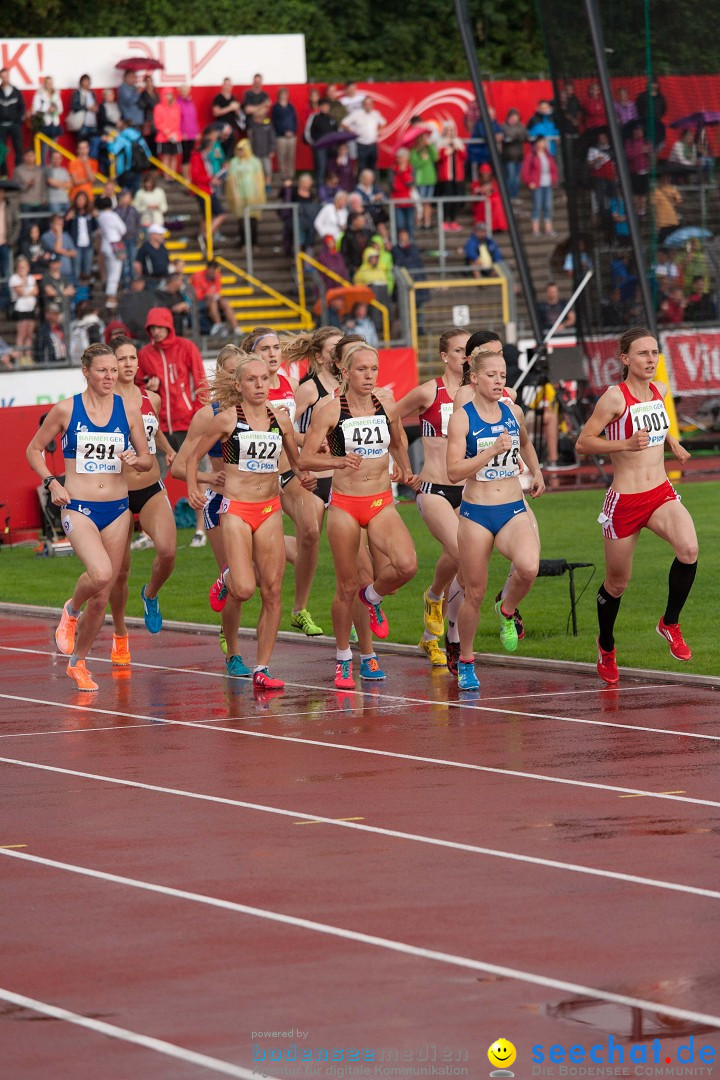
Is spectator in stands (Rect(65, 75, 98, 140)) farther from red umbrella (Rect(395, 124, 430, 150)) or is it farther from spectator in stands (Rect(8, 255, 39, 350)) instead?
red umbrella (Rect(395, 124, 430, 150))

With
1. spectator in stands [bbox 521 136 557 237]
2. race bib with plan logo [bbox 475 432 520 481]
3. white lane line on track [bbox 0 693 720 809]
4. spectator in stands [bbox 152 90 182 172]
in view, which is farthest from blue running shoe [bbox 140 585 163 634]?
spectator in stands [bbox 521 136 557 237]

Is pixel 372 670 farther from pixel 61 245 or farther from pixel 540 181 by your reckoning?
pixel 540 181

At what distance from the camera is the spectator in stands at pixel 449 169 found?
35.8 meters

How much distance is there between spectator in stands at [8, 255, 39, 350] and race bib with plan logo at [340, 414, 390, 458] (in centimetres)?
1638

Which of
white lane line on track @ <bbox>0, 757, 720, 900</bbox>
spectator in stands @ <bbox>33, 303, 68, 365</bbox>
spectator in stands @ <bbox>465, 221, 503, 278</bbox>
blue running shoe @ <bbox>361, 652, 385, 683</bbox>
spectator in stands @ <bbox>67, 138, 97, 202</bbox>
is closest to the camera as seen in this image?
white lane line on track @ <bbox>0, 757, 720, 900</bbox>

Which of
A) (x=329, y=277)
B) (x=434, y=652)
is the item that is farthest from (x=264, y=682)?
(x=329, y=277)

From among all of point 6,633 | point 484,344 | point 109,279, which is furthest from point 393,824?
point 109,279

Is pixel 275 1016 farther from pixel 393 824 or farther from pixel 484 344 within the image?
pixel 484 344

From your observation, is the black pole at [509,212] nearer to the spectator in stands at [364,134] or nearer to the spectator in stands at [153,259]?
the spectator in stands at [153,259]

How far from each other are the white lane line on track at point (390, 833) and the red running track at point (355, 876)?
2 centimetres

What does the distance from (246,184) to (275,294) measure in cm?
214

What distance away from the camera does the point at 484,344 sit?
12148 millimetres

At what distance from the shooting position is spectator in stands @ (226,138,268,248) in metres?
33.6

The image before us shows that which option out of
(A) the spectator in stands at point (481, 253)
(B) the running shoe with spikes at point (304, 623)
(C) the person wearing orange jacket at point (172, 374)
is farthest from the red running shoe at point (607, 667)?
(A) the spectator in stands at point (481, 253)
